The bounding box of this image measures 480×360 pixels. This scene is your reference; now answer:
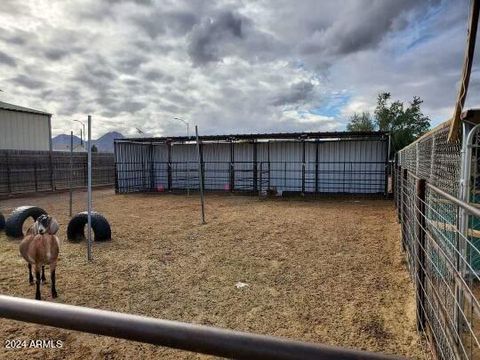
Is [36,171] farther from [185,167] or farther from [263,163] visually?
[263,163]

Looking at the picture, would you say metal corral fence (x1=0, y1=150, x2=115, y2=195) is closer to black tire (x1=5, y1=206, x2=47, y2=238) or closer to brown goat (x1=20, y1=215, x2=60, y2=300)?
black tire (x1=5, y1=206, x2=47, y2=238)

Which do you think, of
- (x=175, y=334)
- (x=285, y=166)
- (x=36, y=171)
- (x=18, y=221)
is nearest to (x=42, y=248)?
(x=18, y=221)

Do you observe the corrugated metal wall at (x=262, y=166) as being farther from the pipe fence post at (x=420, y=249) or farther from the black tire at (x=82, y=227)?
the pipe fence post at (x=420, y=249)

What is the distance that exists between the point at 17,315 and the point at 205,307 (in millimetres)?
3372

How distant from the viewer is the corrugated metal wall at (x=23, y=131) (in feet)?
69.6

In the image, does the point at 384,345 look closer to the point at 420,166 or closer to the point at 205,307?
the point at 205,307

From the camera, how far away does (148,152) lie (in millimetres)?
20922

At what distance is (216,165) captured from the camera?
19438 mm

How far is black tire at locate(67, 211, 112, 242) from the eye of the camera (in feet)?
23.2

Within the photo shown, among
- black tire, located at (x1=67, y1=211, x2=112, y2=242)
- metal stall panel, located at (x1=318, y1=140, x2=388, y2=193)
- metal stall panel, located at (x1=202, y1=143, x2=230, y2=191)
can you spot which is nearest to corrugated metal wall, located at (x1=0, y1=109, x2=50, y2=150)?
metal stall panel, located at (x1=202, y1=143, x2=230, y2=191)

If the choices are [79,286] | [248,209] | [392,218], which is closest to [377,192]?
[392,218]

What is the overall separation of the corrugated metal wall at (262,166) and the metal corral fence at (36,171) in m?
3.63

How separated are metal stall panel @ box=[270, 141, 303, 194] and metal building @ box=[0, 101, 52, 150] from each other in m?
17.2

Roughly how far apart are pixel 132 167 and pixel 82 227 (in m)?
13.2
